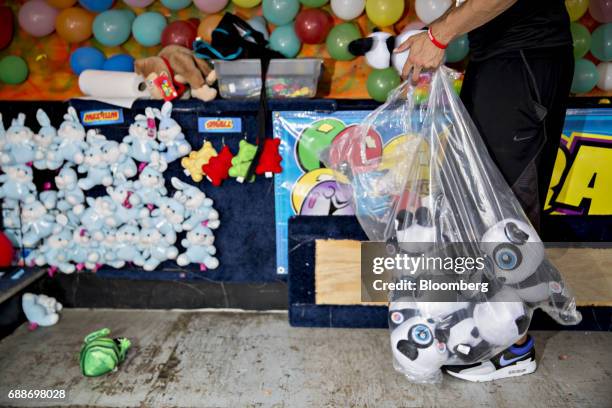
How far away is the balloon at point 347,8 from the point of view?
2.28 meters

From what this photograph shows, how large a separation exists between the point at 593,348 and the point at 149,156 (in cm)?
200

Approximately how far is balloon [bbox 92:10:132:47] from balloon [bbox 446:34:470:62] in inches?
59.4

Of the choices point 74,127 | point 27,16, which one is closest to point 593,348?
point 74,127

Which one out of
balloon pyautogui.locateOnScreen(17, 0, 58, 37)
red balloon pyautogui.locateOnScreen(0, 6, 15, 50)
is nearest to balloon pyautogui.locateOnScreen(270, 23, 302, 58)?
balloon pyautogui.locateOnScreen(17, 0, 58, 37)

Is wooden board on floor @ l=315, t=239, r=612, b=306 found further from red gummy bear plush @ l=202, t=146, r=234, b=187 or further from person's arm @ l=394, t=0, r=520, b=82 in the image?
person's arm @ l=394, t=0, r=520, b=82

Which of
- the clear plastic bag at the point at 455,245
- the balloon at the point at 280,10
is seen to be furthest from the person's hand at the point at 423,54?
the balloon at the point at 280,10

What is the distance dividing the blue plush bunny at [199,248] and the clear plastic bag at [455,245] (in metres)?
0.86

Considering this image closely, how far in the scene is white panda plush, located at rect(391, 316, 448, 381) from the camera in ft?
5.56

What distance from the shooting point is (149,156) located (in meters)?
2.21

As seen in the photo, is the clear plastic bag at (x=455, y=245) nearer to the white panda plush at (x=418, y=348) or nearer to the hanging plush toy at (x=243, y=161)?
the white panda plush at (x=418, y=348)

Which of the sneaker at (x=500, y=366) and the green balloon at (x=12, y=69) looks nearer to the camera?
the sneaker at (x=500, y=366)

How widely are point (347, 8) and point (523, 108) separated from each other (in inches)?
41.5

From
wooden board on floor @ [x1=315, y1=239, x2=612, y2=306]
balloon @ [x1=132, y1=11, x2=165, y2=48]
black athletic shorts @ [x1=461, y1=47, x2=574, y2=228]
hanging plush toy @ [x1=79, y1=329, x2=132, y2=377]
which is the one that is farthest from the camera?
balloon @ [x1=132, y1=11, x2=165, y2=48]

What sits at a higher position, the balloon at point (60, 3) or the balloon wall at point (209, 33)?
the balloon at point (60, 3)
